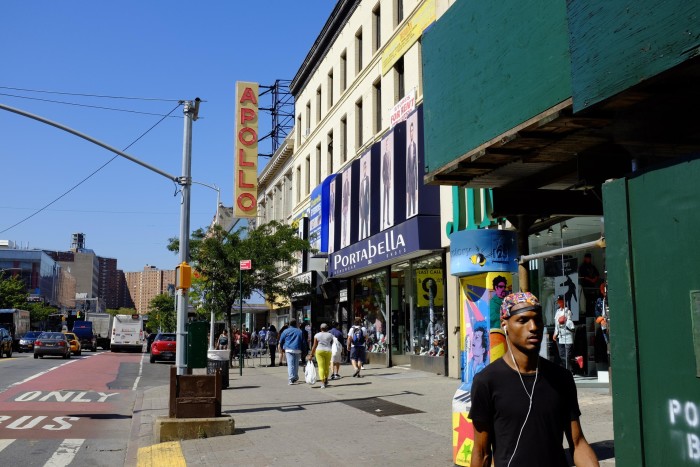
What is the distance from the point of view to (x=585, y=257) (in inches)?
576

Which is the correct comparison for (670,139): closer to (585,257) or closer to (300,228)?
(585,257)

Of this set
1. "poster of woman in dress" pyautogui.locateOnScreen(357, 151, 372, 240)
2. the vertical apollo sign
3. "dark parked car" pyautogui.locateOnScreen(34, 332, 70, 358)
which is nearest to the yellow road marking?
"poster of woman in dress" pyautogui.locateOnScreen(357, 151, 372, 240)

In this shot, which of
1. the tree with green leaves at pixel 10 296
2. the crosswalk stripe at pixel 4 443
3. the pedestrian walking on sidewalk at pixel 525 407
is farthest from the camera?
the tree with green leaves at pixel 10 296

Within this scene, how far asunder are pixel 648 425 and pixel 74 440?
9070 mm

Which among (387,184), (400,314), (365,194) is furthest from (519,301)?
(365,194)

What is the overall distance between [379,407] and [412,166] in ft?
29.5

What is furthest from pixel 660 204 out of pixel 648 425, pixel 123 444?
pixel 123 444

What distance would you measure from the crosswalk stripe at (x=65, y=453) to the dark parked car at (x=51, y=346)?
27.9m

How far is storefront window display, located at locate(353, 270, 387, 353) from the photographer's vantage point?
1019 inches

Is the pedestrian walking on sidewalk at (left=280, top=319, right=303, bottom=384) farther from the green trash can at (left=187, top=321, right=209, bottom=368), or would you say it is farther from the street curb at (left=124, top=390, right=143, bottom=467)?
the green trash can at (left=187, top=321, right=209, bottom=368)

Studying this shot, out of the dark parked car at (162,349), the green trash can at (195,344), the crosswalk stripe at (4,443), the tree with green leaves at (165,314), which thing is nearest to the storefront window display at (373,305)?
the dark parked car at (162,349)

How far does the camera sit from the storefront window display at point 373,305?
25.9m

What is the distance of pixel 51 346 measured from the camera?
36594 mm

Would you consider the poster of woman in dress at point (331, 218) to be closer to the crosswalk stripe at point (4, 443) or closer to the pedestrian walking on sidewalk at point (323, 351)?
the pedestrian walking on sidewalk at point (323, 351)
